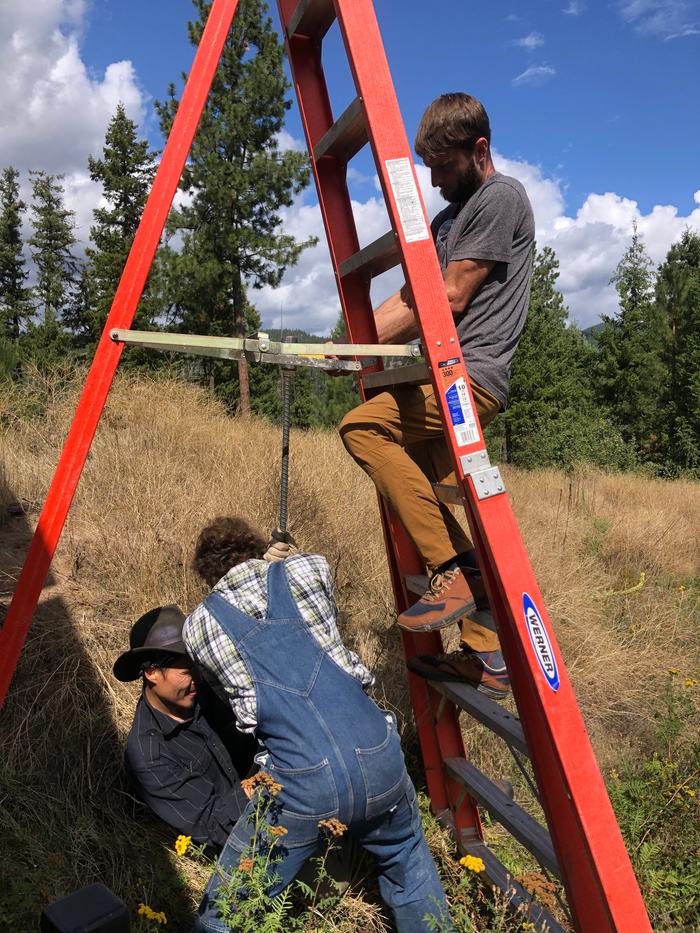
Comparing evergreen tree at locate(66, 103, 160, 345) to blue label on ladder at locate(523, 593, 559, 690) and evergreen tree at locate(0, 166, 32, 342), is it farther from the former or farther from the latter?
blue label on ladder at locate(523, 593, 559, 690)

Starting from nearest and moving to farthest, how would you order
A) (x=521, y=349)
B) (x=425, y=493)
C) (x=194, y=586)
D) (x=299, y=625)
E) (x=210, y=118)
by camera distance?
(x=299, y=625) < (x=425, y=493) < (x=194, y=586) < (x=210, y=118) < (x=521, y=349)

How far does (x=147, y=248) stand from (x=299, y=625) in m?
1.18

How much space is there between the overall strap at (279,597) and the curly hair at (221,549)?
50 centimetres

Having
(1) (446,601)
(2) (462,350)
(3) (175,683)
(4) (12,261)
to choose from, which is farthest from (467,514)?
(4) (12,261)

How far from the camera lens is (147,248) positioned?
199 cm

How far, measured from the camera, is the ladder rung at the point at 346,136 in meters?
1.95

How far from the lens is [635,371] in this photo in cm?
3053

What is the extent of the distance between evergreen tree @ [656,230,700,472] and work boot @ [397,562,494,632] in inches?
1188

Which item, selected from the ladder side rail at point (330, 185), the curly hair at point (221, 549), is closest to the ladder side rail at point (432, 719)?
the curly hair at point (221, 549)

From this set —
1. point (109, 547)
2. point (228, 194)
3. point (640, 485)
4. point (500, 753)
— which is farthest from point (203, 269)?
point (500, 753)

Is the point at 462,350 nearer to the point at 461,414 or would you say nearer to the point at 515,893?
the point at 461,414

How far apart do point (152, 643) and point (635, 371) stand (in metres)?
31.3

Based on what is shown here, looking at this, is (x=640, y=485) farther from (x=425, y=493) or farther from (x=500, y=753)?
(x=425, y=493)

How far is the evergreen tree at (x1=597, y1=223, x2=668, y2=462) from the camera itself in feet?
99.8
